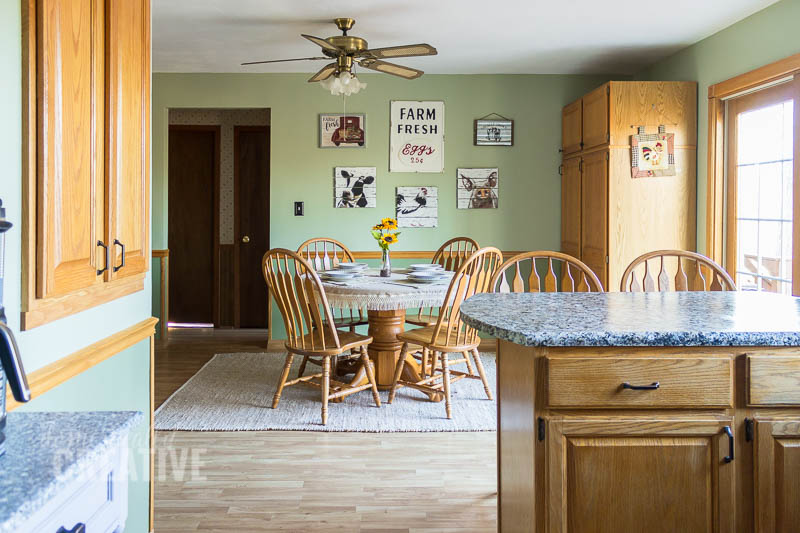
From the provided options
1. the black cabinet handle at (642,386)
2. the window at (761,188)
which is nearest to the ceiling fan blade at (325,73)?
the window at (761,188)

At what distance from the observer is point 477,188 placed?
5484 millimetres

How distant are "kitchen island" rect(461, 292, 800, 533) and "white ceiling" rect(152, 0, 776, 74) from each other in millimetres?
2737

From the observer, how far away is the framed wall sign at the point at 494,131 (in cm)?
545

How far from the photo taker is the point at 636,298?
2096 mm

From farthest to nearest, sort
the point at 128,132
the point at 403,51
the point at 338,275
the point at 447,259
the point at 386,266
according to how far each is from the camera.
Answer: the point at 447,259, the point at 386,266, the point at 338,275, the point at 403,51, the point at 128,132

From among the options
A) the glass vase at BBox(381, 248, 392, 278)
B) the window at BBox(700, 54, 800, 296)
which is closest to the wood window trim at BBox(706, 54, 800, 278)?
the window at BBox(700, 54, 800, 296)

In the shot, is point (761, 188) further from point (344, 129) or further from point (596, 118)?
point (344, 129)

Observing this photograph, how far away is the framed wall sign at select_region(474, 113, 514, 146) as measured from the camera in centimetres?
545

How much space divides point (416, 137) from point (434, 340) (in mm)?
2480

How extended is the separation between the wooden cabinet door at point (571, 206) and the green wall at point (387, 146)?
107 mm

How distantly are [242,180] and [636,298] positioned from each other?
521cm

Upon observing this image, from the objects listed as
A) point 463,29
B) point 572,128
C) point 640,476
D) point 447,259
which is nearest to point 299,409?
point 447,259

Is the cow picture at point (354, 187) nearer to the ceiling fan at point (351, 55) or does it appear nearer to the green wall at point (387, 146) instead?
the green wall at point (387, 146)

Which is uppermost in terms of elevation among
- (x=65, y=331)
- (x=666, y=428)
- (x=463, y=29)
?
(x=463, y=29)
